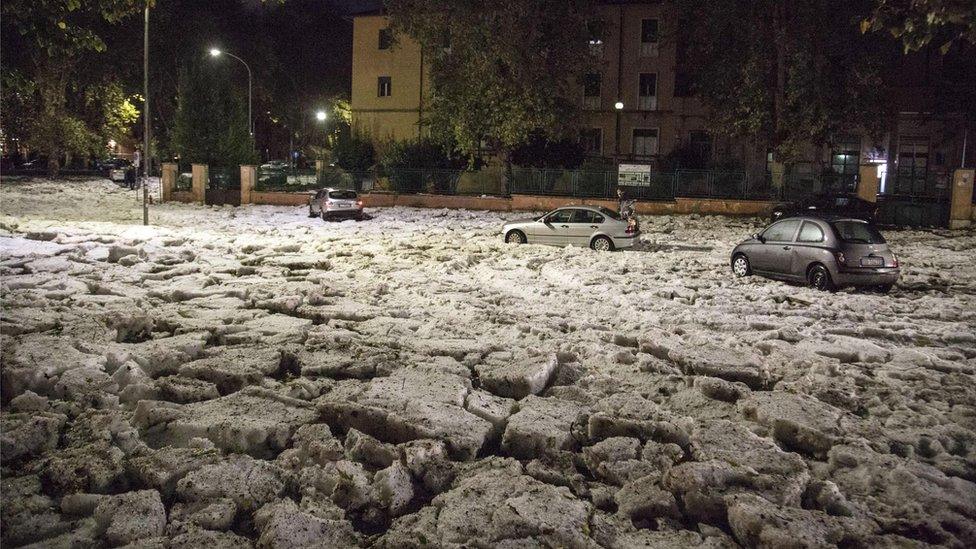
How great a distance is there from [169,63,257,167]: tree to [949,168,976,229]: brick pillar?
1301 inches

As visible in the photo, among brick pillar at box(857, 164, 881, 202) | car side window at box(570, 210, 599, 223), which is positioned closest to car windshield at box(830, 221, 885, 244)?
car side window at box(570, 210, 599, 223)

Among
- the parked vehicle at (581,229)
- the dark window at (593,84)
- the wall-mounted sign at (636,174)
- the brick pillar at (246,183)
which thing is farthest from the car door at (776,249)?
the dark window at (593,84)

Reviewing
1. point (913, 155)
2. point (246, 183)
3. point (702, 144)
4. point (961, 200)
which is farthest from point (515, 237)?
point (913, 155)

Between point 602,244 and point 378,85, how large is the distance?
33.5m

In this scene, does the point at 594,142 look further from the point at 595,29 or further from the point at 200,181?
the point at 200,181

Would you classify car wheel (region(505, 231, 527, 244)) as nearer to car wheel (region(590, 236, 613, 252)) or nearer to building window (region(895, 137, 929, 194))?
car wheel (region(590, 236, 613, 252))

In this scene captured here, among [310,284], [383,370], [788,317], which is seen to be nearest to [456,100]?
[310,284]

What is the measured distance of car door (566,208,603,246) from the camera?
19.7m

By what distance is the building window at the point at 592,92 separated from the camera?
4569 centimetres

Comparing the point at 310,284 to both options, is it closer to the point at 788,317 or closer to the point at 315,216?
the point at 788,317

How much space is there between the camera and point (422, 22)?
3506cm

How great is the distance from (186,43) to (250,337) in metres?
54.9

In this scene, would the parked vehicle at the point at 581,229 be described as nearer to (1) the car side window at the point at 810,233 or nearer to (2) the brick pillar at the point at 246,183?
(1) the car side window at the point at 810,233

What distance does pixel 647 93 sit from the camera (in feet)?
148
